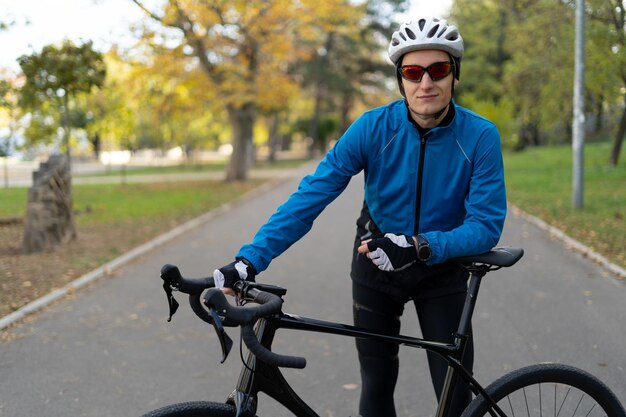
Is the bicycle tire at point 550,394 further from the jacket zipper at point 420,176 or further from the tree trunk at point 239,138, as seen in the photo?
the tree trunk at point 239,138

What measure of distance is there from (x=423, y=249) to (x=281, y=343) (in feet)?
11.7

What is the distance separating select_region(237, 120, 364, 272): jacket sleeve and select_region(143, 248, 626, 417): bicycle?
0.16 m

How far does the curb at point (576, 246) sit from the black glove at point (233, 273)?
6883 millimetres

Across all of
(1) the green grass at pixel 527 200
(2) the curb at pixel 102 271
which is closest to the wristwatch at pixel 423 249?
(2) the curb at pixel 102 271

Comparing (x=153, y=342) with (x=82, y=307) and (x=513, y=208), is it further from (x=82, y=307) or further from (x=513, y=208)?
(x=513, y=208)

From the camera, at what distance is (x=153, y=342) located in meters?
5.84

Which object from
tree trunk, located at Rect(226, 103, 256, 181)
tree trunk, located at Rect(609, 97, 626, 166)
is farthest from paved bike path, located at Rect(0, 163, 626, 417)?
tree trunk, located at Rect(226, 103, 256, 181)

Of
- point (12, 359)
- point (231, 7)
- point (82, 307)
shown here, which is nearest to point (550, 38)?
point (231, 7)

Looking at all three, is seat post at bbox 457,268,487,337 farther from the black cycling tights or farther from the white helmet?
the white helmet

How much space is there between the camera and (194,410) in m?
2.10

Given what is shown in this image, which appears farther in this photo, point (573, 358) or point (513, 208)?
point (513, 208)

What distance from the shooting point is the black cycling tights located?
105 inches

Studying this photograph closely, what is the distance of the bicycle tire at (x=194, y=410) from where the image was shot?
2.06m

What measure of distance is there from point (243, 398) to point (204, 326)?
165 inches
